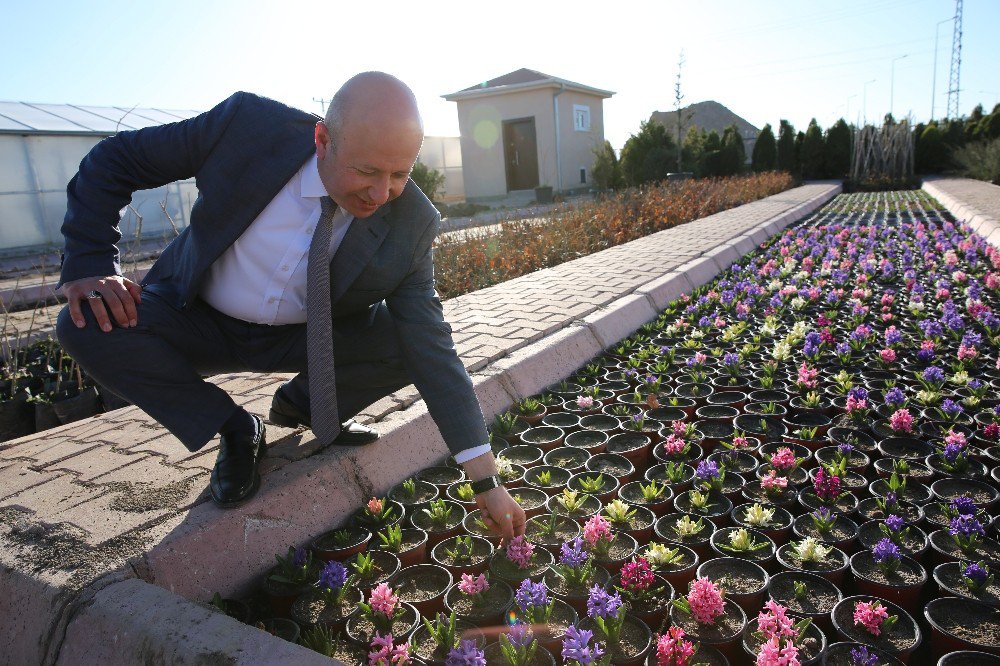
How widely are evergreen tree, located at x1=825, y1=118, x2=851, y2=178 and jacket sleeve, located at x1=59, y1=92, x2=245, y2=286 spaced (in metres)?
28.5

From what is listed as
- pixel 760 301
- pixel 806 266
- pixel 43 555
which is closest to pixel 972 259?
pixel 806 266

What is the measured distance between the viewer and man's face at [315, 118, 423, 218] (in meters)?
1.83

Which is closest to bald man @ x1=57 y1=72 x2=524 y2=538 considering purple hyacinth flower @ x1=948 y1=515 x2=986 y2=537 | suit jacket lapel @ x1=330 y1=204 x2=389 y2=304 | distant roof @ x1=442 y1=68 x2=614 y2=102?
suit jacket lapel @ x1=330 y1=204 x2=389 y2=304

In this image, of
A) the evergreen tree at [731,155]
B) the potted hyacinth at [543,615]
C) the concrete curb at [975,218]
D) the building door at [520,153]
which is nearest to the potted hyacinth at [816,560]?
the potted hyacinth at [543,615]

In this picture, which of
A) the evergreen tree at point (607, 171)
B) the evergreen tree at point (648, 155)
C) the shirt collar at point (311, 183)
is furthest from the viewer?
the evergreen tree at point (607, 171)

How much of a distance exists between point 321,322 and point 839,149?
28.7m

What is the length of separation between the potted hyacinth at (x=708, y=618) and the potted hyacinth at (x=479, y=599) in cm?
47

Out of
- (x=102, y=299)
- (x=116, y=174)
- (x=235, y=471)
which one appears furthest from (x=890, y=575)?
(x=116, y=174)

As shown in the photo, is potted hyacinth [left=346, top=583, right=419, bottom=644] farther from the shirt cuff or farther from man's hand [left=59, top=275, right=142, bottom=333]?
man's hand [left=59, top=275, right=142, bottom=333]

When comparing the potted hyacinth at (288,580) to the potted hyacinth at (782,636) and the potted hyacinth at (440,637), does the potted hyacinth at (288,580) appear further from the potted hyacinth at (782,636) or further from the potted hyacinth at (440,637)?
the potted hyacinth at (782,636)

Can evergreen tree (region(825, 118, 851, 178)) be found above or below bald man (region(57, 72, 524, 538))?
above

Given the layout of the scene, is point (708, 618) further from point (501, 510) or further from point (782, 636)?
point (501, 510)

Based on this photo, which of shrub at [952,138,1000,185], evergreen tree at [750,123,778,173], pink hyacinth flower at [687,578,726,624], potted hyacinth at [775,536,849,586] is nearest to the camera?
pink hyacinth flower at [687,578,726,624]

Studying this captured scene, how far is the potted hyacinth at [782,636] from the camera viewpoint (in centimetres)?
164
